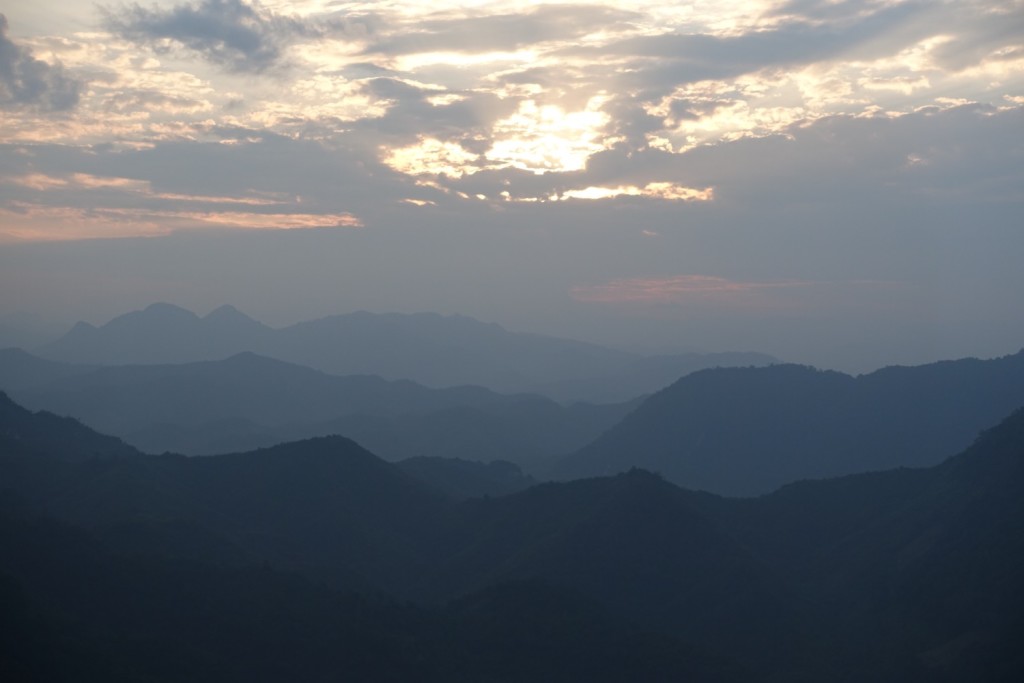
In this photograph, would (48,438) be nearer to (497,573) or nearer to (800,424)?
(497,573)

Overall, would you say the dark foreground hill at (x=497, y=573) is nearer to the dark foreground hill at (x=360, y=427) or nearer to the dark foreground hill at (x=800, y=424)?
the dark foreground hill at (x=800, y=424)

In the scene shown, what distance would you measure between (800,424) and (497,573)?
8059 centimetres

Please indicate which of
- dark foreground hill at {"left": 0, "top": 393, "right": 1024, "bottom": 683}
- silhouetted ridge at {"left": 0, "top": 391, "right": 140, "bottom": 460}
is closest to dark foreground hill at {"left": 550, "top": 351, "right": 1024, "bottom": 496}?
dark foreground hill at {"left": 0, "top": 393, "right": 1024, "bottom": 683}

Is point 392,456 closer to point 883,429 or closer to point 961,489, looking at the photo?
point 883,429

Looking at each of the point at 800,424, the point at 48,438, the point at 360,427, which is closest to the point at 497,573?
the point at 48,438

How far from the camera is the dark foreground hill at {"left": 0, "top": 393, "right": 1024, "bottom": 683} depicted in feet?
152

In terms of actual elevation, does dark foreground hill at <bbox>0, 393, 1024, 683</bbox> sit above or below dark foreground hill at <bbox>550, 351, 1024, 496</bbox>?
below

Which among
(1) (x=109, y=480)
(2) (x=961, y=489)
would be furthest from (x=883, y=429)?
(1) (x=109, y=480)

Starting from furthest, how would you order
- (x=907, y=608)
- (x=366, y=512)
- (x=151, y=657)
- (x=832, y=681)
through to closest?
(x=366, y=512) → (x=907, y=608) → (x=832, y=681) → (x=151, y=657)

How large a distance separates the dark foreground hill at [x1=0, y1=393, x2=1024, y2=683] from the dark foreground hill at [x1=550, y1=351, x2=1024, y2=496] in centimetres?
4226

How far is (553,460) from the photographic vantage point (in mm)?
146250

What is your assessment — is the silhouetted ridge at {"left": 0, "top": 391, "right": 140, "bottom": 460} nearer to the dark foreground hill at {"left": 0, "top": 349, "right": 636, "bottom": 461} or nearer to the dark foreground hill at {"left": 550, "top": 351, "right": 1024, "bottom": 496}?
the dark foreground hill at {"left": 0, "top": 349, "right": 636, "bottom": 461}

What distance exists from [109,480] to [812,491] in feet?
197

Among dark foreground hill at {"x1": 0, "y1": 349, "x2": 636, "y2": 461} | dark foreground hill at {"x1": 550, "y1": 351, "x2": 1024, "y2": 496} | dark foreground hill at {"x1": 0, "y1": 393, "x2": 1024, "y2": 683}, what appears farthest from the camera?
dark foreground hill at {"x1": 0, "y1": 349, "x2": 636, "y2": 461}
